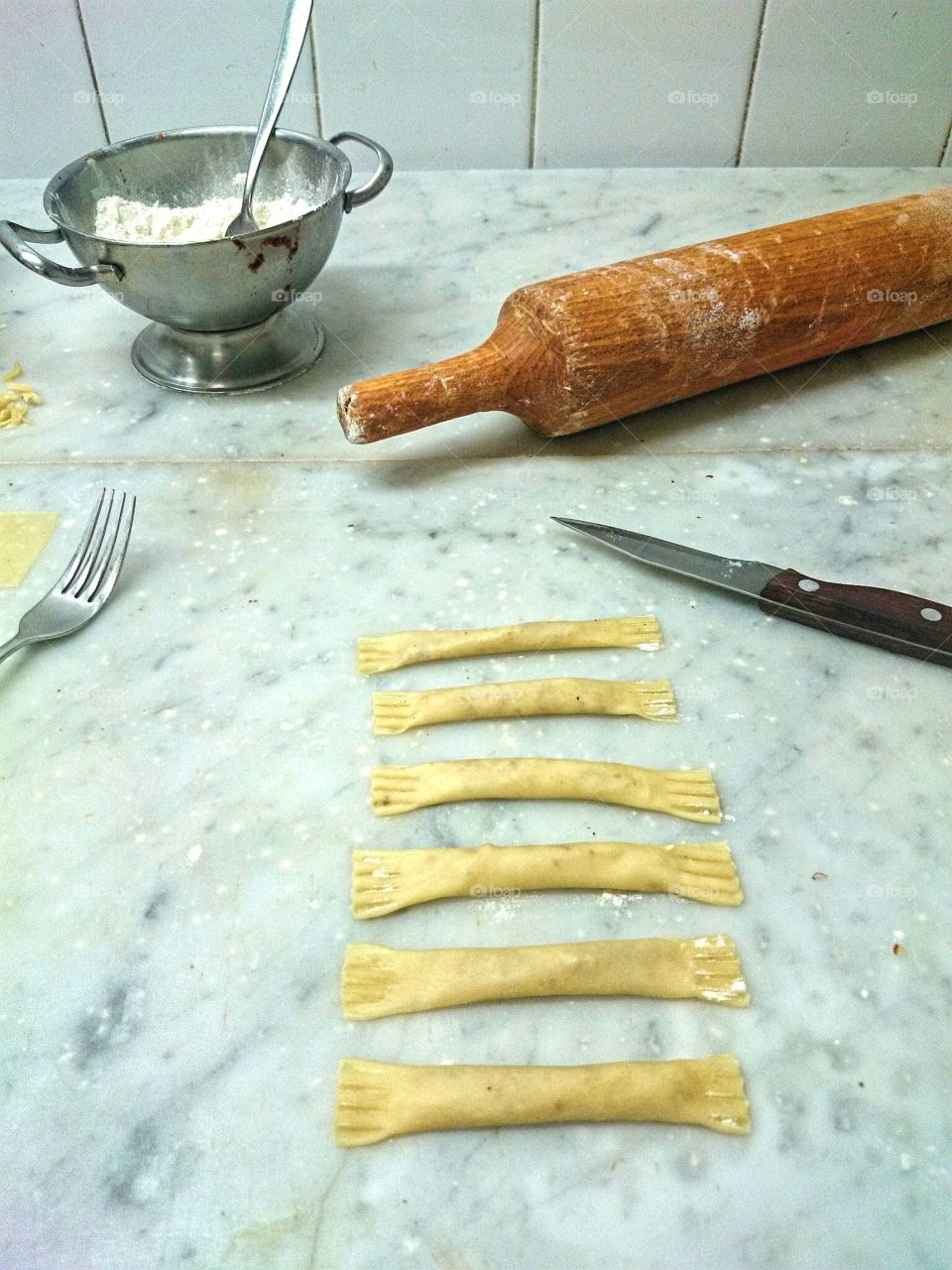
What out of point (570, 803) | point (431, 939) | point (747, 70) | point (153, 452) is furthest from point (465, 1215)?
point (747, 70)

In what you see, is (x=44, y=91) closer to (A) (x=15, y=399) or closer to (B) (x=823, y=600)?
(A) (x=15, y=399)

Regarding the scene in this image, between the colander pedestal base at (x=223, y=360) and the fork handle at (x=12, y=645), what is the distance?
15.2 inches

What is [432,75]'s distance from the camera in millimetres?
1347

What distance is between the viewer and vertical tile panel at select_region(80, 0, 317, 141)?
1285 mm

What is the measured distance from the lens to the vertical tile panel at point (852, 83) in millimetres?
1319

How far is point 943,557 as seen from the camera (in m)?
0.84

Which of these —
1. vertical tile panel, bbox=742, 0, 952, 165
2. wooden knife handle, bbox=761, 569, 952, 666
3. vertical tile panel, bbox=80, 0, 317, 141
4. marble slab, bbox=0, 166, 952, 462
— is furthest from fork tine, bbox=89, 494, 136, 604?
vertical tile panel, bbox=742, 0, 952, 165

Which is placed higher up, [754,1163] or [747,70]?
[747,70]

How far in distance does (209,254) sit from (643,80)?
2.62ft

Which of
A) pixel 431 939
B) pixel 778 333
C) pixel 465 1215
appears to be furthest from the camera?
pixel 778 333

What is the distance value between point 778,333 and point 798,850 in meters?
0.56

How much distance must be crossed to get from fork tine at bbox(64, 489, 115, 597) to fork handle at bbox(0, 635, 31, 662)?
0.06 m

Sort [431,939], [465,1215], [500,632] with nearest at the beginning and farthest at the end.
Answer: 1. [465,1215]
2. [431,939]
3. [500,632]

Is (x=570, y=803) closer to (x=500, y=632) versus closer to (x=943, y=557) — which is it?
(x=500, y=632)
